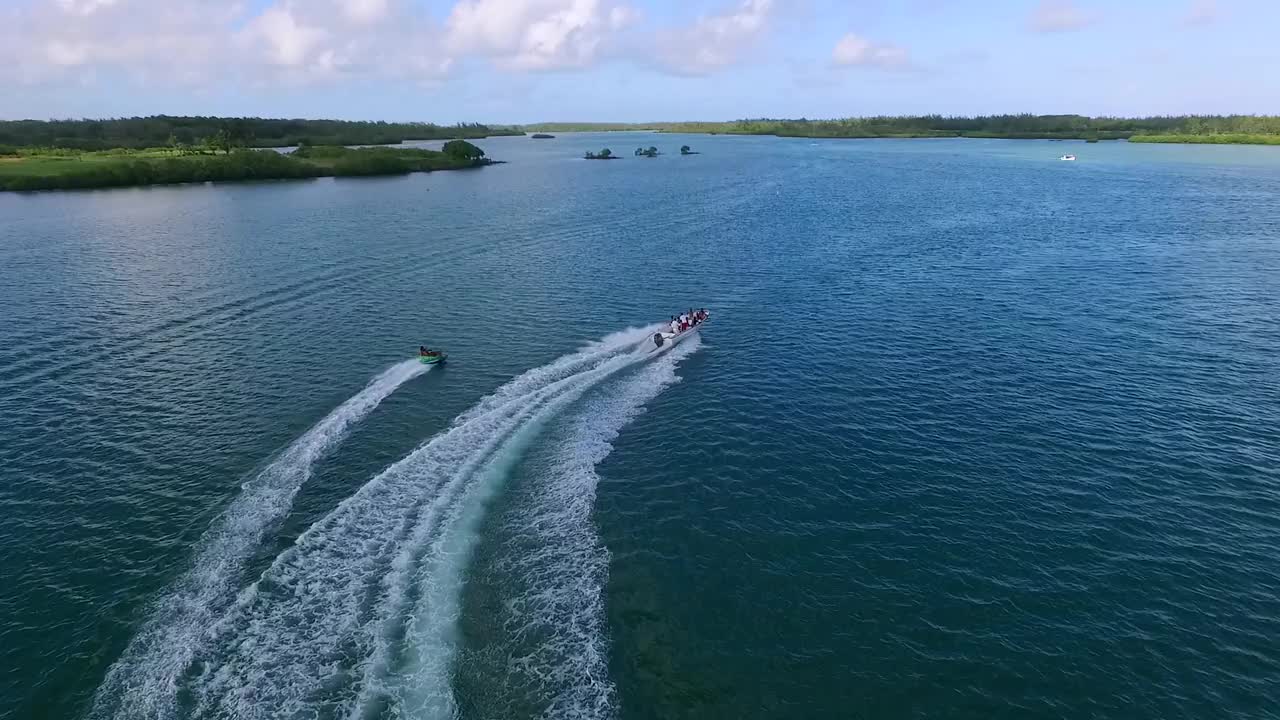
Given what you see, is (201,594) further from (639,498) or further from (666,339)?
(666,339)

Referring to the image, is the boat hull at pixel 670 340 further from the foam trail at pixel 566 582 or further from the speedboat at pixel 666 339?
the foam trail at pixel 566 582

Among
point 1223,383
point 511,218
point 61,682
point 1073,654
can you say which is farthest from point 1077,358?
point 511,218

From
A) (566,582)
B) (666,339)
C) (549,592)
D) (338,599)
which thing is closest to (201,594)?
(338,599)

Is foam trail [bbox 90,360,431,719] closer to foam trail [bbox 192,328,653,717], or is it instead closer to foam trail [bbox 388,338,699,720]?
foam trail [bbox 192,328,653,717]

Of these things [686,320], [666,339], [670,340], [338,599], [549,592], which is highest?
[686,320]

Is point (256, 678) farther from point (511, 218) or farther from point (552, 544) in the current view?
point (511, 218)

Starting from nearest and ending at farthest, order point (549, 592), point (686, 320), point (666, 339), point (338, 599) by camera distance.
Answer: point (338, 599) < point (549, 592) < point (666, 339) < point (686, 320)
